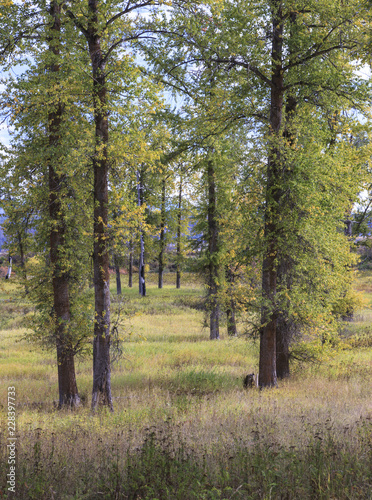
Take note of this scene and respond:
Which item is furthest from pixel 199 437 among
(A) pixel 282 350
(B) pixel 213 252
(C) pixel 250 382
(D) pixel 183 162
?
(B) pixel 213 252

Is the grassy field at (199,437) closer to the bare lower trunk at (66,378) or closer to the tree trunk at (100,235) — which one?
the bare lower trunk at (66,378)

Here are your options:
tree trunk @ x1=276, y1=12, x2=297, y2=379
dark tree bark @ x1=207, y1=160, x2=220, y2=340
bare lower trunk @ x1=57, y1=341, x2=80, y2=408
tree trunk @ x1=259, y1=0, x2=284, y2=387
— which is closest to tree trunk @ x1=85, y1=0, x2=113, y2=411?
bare lower trunk @ x1=57, y1=341, x2=80, y2=408

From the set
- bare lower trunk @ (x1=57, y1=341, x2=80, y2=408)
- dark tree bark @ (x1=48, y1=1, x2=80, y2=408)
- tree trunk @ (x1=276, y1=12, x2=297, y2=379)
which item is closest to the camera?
tree trunk @ (x1=276, y1=12, x2=297, y2=379)

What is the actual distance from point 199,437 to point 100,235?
16.9 ft

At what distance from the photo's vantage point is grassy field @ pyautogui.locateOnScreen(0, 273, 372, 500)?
399 cm

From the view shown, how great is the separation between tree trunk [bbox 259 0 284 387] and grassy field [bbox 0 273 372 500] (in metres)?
0.81

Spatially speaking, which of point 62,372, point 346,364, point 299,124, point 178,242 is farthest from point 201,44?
point 178,242

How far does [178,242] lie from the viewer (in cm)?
4444

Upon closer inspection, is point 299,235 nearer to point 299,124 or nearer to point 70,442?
point 299,124

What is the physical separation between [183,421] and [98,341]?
3327 millimetres

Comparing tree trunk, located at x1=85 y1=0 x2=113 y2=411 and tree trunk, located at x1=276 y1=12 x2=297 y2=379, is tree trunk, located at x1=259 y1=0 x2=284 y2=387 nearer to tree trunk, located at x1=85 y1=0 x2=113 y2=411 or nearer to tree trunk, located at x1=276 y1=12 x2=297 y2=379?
tree trunk, located at x1=276 y1=12 x2=297 y2=379

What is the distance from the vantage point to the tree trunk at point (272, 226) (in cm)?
1027

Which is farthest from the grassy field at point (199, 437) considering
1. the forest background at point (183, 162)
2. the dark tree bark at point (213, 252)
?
the dark tree bark at point (213, 252)

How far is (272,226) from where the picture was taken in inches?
419
